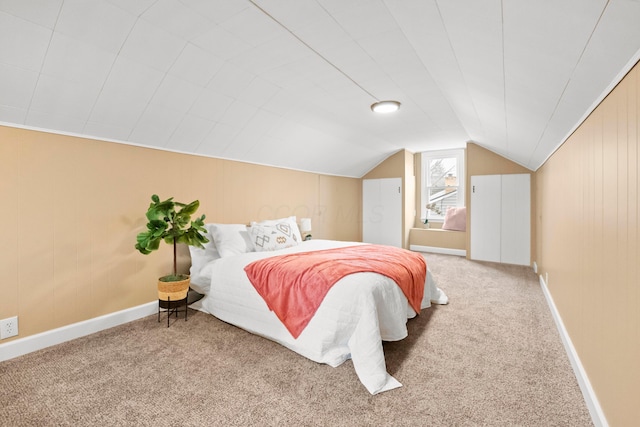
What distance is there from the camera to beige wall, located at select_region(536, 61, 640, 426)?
1.21m

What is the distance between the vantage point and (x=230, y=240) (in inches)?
136

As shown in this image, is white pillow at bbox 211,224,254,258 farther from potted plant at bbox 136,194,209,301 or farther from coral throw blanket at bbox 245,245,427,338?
coral throw blanket at bbox 245,245,427,338

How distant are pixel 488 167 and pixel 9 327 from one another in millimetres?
6606

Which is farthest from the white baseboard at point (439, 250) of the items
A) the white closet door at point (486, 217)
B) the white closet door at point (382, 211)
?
the white closet door at point (382, 211)

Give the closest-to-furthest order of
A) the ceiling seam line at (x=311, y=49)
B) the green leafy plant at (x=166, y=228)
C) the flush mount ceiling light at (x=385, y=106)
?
the ceiling seam line at (x=311, y=49)
the green leafy plant at (x=166, y=228)
the flush mount ceiling light at (x=385, y=106)

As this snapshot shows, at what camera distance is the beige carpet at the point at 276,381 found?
1.66m

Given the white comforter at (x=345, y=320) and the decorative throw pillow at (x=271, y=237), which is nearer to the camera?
the white comforter at (x=345, y=320)

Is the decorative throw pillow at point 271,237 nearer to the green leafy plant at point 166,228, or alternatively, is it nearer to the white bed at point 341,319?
the white bed at point 341,319

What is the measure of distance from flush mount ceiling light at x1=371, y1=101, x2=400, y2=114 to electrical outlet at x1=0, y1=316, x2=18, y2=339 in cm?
391

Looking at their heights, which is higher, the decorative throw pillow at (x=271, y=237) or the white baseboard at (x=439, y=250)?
the decorative throw pillow at (x=271, y=237)

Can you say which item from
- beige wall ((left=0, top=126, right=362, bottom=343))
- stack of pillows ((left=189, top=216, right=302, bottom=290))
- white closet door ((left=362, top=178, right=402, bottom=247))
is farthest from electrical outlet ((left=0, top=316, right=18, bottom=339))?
white closet door ((left=362, top=178, right=402, bottom=247))

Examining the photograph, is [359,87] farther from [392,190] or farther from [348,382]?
[392,190]

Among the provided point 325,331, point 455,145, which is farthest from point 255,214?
point 455,145

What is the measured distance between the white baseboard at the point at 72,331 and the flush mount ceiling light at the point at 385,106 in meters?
3.35
